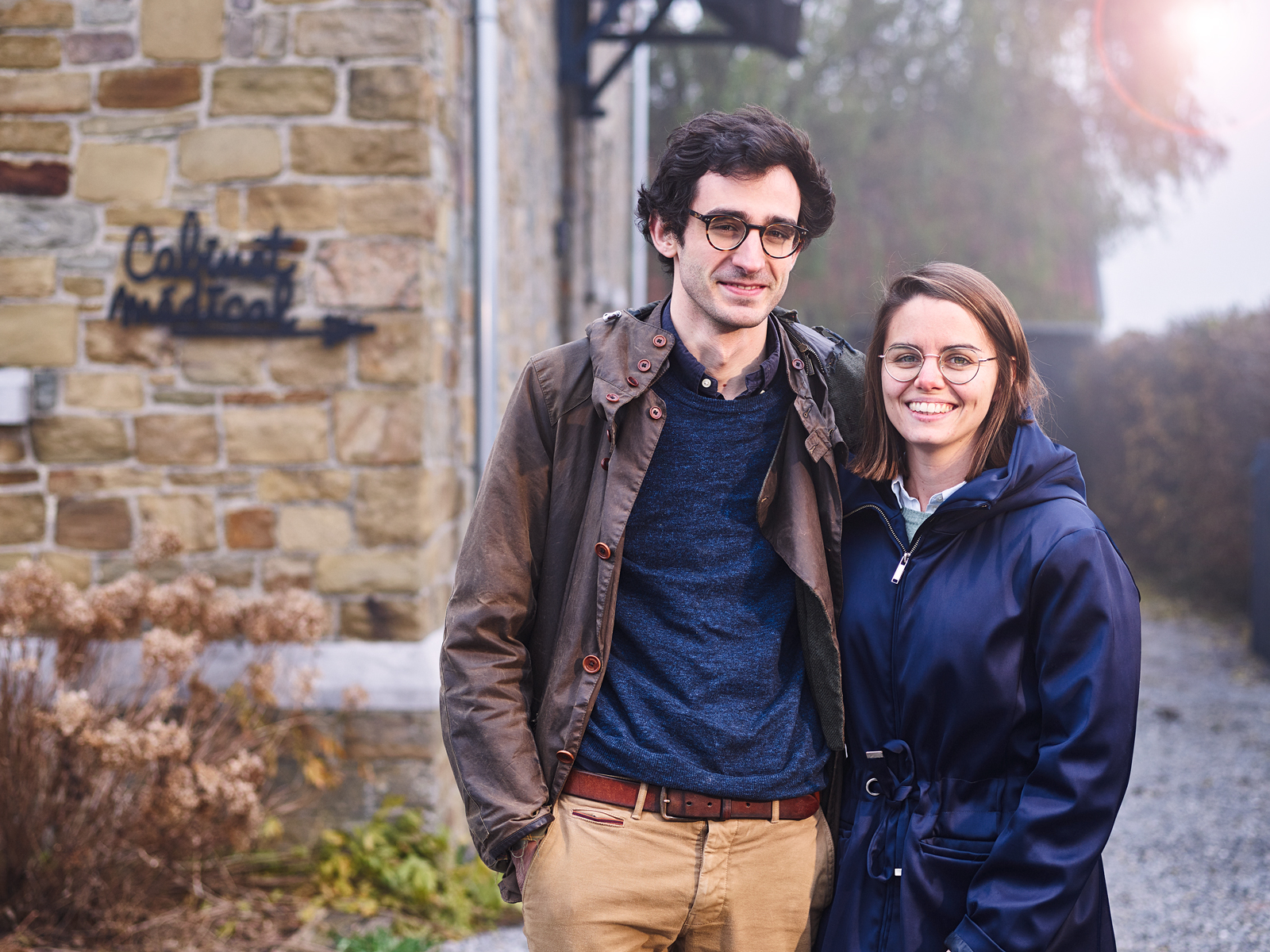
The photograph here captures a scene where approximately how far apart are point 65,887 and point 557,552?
2105mm

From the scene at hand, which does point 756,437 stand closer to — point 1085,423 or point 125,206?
point 125,206

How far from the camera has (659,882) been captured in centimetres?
189

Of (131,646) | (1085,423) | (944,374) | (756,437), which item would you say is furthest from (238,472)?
(1085,423)

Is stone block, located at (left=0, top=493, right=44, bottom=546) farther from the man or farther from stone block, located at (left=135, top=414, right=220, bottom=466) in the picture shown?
the man

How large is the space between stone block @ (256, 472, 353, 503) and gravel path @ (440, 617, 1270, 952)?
154 cm

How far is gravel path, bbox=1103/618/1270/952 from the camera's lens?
12.0 feet

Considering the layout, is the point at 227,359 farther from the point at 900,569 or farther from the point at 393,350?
the point at 900,569

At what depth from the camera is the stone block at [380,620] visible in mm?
3781

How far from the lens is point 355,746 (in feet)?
12.3

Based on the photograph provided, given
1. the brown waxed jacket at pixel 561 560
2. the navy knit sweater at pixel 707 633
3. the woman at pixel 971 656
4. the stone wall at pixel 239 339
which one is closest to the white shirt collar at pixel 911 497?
the woman at pixel 971 656

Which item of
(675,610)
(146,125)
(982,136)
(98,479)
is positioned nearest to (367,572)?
(98,479)

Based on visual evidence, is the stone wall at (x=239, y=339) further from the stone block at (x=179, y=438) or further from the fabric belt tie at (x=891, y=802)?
the fabric belt tie at (x=891, y=802)

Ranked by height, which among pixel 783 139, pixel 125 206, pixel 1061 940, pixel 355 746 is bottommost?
pixel 355 746

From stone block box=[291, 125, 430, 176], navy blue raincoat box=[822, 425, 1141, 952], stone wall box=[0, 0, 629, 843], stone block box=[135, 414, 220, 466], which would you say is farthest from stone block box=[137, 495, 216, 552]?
navy blue raincoat box=[822, 425, 1141, 952]
